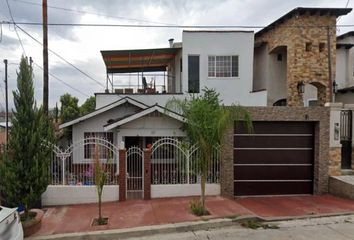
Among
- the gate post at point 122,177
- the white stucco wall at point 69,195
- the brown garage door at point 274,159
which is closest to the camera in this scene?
the white stucco wall at point 69,195

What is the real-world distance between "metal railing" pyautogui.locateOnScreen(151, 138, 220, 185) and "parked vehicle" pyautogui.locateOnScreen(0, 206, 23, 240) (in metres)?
5.94

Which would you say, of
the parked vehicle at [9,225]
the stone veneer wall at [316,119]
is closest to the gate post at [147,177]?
the stone veneer wall at [316,119]

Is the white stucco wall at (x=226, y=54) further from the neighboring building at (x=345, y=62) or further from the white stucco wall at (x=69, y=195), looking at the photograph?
the white stucco wall at (x=69, y=195)

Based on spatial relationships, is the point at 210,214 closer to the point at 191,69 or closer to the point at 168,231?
the point at 168,231

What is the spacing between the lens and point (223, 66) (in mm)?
17297

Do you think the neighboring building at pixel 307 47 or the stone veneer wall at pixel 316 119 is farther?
the neighboring building at pixel 307 47

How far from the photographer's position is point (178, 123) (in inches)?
529

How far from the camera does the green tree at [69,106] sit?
2995 cm

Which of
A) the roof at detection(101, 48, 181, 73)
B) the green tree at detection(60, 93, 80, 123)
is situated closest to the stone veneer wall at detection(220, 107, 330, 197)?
the roof at detection(101, 48, 181, 73)

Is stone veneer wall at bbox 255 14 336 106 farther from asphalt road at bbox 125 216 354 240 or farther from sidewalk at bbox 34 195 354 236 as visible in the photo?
asphalt road at bbox 125 216 354 240

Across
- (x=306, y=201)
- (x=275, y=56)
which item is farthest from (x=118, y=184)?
(x=275, y=56)

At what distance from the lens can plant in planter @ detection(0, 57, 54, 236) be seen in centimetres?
775

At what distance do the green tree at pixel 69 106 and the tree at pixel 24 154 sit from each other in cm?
2188

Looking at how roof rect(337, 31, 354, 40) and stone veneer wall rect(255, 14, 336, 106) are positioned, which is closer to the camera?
stone veneer wall rect(255, 14, 336, 106)
